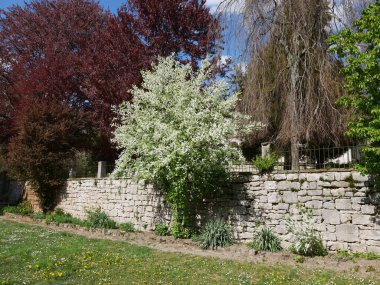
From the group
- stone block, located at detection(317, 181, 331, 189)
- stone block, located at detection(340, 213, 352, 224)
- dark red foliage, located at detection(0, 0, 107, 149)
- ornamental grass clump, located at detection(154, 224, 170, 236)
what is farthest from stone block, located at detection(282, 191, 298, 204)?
dark red foliage, located at detection(0, 0, 107, 149)

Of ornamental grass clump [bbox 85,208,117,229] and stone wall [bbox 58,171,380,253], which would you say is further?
ornamental grass clump [bbox 85,208,117,229]

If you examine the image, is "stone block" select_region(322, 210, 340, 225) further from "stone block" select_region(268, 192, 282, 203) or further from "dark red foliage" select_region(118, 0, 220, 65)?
"dark red foliage" select_region(118, 0, 220, 65)

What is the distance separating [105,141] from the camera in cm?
1653

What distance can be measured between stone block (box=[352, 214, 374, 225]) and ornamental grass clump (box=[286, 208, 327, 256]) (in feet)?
2.82

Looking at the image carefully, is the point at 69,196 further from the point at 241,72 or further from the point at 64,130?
the point at 241,72

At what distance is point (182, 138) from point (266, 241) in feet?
10.8

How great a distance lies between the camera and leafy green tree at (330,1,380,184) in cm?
686

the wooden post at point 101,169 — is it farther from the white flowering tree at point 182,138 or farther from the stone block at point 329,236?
the stone block at point 329,236

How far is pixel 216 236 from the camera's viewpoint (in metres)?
8.91

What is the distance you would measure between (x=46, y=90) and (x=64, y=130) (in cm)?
365

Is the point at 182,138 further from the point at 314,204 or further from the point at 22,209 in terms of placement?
the point at 22,209

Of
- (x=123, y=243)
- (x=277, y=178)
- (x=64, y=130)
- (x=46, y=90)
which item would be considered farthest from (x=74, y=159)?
(x=277, y=178)

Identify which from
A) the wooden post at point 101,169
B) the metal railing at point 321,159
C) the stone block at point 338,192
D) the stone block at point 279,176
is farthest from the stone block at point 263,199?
the wooden post at point 101,169

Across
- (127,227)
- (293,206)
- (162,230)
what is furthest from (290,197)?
(127,227)
